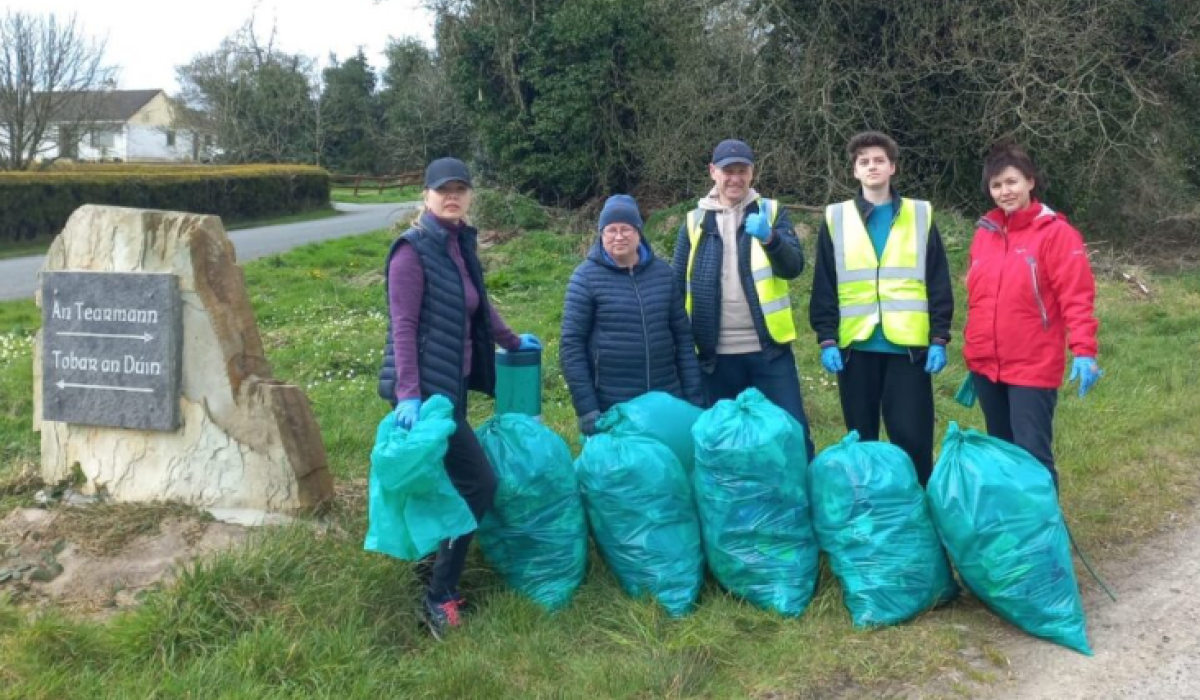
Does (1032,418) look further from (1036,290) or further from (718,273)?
(718,273)

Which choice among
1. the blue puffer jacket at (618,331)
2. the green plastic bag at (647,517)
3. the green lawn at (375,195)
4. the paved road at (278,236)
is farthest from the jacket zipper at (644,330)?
the green lawn at (375,195)

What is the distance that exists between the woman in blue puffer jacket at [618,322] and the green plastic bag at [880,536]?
2.69 ft

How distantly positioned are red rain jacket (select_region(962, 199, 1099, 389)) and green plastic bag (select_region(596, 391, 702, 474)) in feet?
3.83

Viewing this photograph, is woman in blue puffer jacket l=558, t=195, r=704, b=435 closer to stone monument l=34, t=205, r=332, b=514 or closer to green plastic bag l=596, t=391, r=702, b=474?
green plastic bag l=596, t=391, r=702, b=474

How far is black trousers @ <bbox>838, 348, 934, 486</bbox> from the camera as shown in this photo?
4.13m

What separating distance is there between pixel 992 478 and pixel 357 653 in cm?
212

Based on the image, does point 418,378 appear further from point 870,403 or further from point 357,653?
point 870,403

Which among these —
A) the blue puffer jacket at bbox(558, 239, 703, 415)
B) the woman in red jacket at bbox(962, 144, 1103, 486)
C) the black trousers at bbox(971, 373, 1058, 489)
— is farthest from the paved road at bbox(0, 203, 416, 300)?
the black trousers at bbox(971, 373, 1058, 489)

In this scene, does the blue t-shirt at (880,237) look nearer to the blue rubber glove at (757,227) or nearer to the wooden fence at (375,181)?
the blue rubber glove at (757,227)

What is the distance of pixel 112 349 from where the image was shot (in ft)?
14.0

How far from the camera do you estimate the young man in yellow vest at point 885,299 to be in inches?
159

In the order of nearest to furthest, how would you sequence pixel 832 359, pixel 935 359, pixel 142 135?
pixel 935 359 < pixel 832 359 < pixel 142 135

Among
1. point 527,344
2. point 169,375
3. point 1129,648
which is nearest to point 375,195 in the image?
point 169,375

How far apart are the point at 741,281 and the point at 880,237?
57cm
